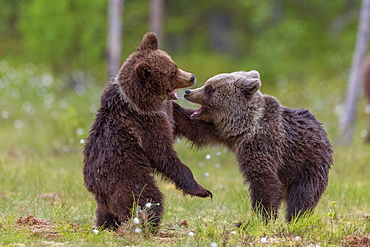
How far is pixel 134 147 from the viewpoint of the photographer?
470 cm

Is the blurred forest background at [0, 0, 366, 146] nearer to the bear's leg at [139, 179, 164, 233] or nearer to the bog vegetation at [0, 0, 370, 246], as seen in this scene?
the bog vegetation at [0, 0, 370, 246]

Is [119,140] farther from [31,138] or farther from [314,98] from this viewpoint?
[314,98]

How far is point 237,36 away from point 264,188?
56.9ft

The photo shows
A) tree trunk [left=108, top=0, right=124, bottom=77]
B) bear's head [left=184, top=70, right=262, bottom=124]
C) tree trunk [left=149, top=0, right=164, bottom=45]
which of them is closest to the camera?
bear's head [left=184, top=70, right=262, bottom=124]

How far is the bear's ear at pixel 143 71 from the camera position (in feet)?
15.2

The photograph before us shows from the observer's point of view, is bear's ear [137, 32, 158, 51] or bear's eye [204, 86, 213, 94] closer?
bear's ear [137, 32, 158, 51]

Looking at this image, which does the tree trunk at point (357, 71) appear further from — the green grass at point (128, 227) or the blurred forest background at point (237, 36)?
the blurred forest background at point (237, 36)

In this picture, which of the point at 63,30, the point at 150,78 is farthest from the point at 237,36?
the point at 150,78

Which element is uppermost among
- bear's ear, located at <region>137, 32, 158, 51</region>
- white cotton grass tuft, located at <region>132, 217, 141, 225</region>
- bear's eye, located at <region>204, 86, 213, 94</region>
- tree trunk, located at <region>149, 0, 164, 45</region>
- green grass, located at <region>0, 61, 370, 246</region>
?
tree trunk, located at <region>149, 0, 164, 45</region>

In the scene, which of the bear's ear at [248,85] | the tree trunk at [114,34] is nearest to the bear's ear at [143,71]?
the bear's ear at [248,85]

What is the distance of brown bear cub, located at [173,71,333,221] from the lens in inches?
198

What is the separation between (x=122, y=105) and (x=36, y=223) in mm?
1229

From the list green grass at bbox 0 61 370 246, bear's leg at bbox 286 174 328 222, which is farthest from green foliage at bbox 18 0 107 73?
bear's leg at bbox 286 174 328 222

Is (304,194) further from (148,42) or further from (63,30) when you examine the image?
(63,30)
